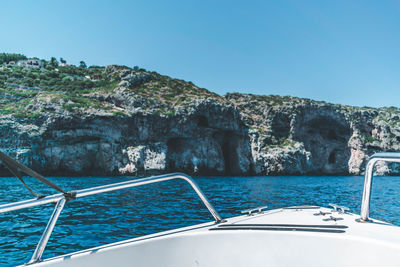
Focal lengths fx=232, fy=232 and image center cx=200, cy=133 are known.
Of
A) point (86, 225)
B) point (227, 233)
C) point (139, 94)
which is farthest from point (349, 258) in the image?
point (139, 94)

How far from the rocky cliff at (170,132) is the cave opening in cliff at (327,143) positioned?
210 millimetres

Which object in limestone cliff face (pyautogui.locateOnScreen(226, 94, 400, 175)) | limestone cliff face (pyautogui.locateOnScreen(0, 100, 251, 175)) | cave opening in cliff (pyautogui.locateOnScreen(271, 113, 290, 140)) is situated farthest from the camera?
cave opening in cliff (pyautogui.locateOnScreen(271, 113, 290, 140))

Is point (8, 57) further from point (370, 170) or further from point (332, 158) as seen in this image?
point (332, 158)

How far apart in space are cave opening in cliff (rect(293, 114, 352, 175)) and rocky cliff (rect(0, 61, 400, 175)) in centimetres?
21

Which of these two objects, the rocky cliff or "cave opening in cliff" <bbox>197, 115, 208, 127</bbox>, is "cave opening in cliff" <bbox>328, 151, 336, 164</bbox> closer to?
the rocky cliff

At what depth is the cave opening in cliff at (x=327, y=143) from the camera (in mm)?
53375

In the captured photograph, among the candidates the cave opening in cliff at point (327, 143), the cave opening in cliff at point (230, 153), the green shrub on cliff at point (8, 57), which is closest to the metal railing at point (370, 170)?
the cave opening in cliff at point (230, 153)

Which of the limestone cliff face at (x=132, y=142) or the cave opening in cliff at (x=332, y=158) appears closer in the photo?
the limestone cliff face at (x=132, y=142)

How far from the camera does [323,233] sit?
197 cm

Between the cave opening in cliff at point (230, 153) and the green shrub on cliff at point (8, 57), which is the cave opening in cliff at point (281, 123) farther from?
the green shrub on cliff at point (8, 57)

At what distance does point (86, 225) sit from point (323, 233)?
6235 mm

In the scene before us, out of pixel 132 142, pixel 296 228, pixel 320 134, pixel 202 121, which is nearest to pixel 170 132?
pixel 132 142

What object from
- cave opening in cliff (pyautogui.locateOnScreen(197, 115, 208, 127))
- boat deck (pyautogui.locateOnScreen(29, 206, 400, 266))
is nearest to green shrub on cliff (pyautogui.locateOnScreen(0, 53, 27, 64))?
cave opening in cliff (pyautogui.locateOnScreen(197, 115, 208, 127))

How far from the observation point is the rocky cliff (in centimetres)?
3344
